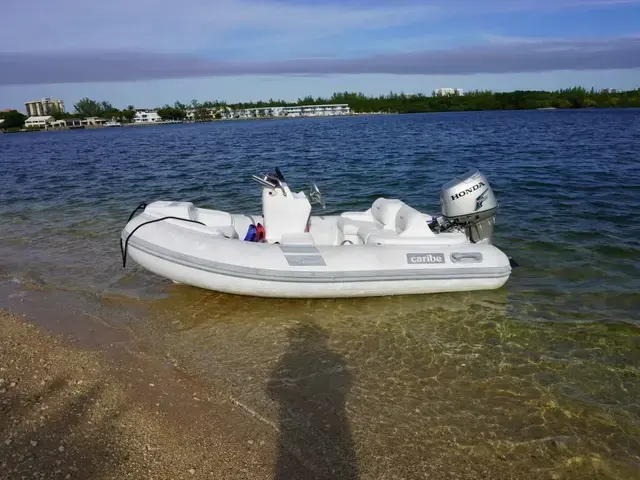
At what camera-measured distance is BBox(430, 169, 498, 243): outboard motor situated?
5.64 m

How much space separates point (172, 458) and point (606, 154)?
18388 mm

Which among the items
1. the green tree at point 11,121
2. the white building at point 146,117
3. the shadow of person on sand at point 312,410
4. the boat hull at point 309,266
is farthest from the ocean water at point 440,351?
the white building at point 146,117

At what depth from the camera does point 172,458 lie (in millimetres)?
2953

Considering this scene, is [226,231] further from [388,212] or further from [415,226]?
[415,226]

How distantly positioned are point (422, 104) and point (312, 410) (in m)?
118

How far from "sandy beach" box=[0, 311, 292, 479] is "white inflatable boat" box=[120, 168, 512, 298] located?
1.36m

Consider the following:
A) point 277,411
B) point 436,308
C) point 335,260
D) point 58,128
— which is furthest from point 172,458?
point 58,128

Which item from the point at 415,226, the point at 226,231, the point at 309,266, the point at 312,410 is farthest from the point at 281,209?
the point at 312,410

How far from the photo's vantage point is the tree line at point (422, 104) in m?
82.4

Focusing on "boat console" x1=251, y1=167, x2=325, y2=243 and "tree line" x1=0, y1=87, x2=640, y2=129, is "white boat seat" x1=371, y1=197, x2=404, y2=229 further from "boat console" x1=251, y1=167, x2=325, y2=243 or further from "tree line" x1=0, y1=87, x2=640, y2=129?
"tree line" x1=0, y1=87, x2=640, y2=129

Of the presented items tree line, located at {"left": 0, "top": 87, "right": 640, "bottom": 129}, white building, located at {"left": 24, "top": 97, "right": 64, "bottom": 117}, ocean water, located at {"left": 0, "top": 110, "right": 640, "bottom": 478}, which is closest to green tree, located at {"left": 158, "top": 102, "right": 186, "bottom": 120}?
tree line, located at {"left": 0, "top": 87, "right": 640, "bottom": 129}

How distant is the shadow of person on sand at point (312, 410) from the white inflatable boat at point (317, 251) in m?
0.73

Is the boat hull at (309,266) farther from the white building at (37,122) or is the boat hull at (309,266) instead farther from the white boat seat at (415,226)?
the white building at (37,122)

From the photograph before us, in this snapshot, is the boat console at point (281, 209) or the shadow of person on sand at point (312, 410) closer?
the shadow of person on sand at point (312, 410)
